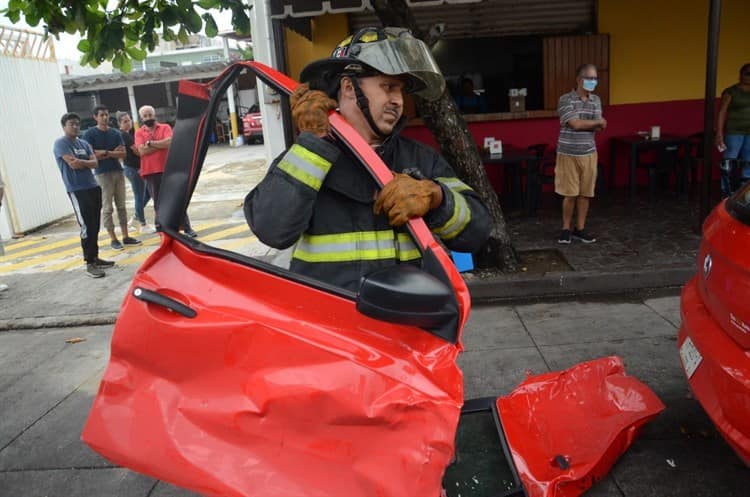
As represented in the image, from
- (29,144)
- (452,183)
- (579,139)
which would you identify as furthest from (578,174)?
(29,144)

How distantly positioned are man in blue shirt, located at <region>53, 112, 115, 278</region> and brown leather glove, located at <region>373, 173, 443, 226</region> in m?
6.15

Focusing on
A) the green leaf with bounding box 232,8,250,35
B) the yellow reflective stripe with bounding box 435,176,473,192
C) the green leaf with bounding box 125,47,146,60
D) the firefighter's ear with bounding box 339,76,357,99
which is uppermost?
the green leaf with bounding box 232,8,250,35

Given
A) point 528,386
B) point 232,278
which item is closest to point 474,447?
point 528,386

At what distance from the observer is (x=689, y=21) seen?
8766mm

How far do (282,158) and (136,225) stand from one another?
8539 mm

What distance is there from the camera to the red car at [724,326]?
221cm

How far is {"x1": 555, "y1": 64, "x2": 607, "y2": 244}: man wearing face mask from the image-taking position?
6.04 m

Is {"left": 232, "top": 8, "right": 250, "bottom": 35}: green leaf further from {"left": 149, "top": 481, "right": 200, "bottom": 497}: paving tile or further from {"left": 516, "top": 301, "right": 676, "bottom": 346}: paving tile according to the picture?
{"left": 149, "top": 481, "right": 200, "bottom": 497}: paving tile

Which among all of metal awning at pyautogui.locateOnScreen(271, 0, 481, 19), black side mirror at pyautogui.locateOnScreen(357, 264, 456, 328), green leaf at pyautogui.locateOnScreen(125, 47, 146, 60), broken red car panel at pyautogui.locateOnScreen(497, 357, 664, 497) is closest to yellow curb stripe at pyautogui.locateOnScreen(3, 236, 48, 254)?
metal awning at pyautogui.locateOnScreen(271, 0, 481, 19)

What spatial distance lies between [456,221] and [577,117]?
4.73 meters

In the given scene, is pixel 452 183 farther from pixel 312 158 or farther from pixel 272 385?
pixel 272 385

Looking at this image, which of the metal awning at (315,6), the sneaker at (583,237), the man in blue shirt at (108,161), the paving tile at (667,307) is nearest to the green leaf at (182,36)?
the metal awning at (315,6)

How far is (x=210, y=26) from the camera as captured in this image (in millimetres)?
4477

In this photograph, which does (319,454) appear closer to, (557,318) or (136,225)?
(557,318)
